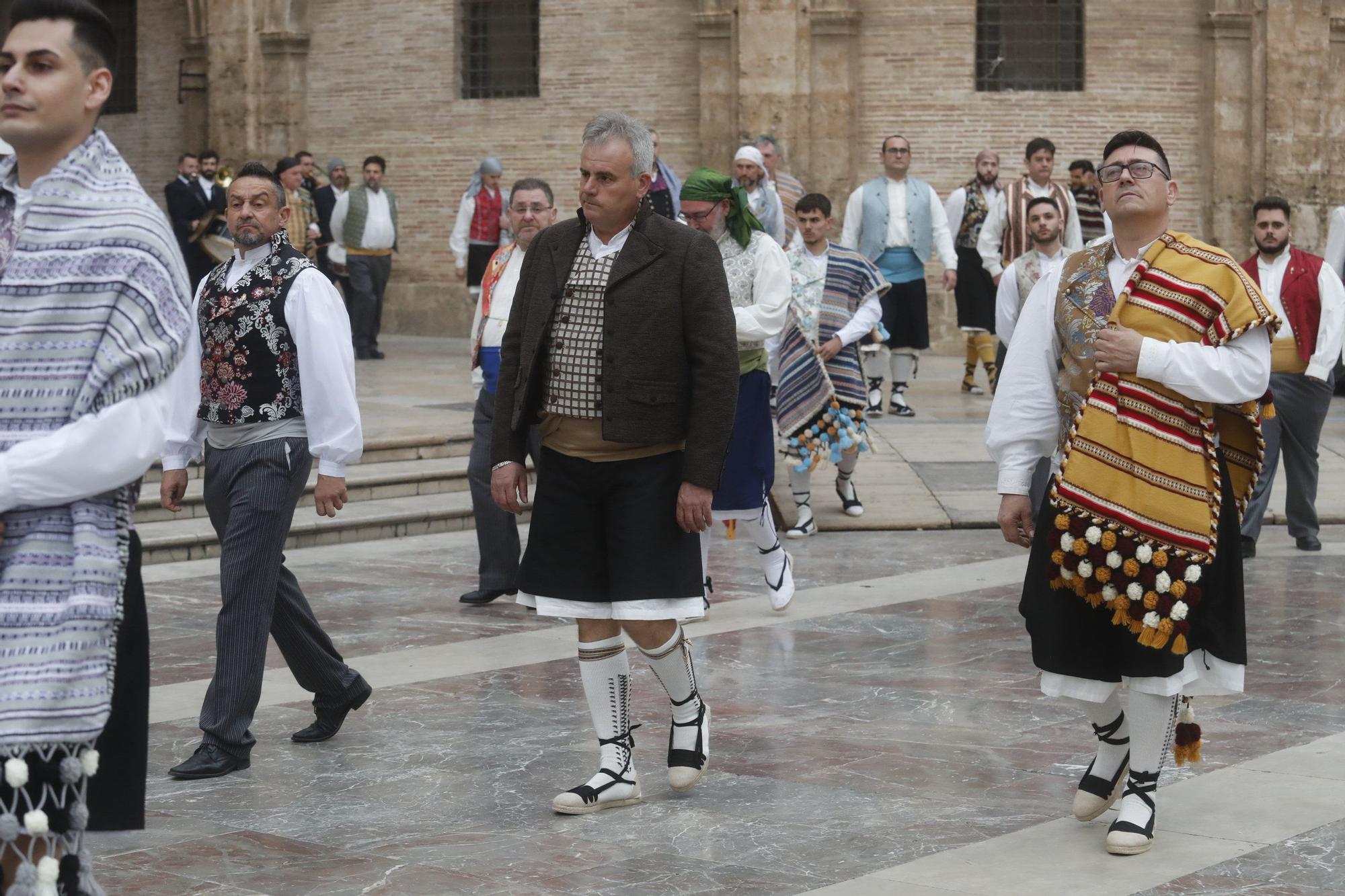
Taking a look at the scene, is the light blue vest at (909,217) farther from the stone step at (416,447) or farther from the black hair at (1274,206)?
the black hair at (1274,206)

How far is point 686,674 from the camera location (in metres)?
6.14

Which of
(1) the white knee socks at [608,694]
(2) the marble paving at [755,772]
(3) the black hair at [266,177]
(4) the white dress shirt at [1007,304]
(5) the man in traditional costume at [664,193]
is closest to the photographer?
(2) the marble paving at [755,772]

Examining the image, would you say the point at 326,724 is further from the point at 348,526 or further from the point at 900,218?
the point at 900,218

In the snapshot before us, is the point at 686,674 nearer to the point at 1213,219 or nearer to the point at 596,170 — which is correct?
the point at 596,170

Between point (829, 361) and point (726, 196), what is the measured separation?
140 inches

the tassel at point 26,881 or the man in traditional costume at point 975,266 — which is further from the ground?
the man in traditional costume at point 975,266

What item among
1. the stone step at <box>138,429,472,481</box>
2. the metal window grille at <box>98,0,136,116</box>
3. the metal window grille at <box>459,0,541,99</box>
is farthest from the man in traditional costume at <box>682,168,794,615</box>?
the metal window grille at <box>98,0,136,116</box>

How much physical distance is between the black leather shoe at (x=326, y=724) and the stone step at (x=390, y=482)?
5.19 metres

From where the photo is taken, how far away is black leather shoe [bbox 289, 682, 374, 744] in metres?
6.86

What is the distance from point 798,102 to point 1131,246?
1672cm

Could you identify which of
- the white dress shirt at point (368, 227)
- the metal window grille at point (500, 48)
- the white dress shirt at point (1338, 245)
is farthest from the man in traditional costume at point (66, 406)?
the metal window grille at point (500, 48)

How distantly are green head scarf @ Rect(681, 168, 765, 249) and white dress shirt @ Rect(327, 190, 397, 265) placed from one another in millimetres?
12851

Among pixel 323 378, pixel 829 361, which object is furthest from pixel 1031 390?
pixel 829 361

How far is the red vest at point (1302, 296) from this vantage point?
1092 centimetres
